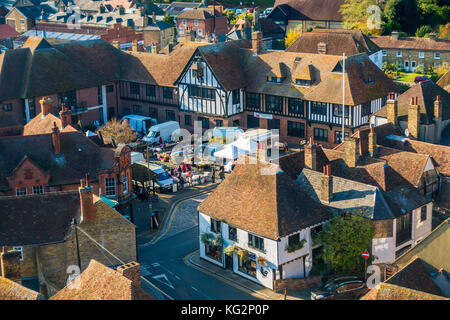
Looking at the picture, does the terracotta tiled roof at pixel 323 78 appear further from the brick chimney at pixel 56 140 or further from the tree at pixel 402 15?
the tree at pixel 402 15

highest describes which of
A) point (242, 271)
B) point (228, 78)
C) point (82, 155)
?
point (228, 78)

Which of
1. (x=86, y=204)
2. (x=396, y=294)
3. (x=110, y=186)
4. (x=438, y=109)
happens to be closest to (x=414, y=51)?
(x=438, y=109)

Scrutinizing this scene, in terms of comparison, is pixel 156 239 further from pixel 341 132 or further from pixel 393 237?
pixel 341 132

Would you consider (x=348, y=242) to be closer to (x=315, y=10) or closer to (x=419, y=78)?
(x=419, y=78)

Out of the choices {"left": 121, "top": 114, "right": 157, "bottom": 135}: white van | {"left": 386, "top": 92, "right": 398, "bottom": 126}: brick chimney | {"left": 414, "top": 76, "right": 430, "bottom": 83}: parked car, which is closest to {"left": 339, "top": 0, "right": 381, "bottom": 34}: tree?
{"left": 414, "top": 76, "right": 430, "bottom": 83}: parked car

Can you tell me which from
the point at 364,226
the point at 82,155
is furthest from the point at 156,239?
the point at 364,226

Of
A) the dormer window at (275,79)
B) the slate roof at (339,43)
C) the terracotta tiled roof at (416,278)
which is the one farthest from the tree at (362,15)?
the terracotta tiled roof at (416,278)

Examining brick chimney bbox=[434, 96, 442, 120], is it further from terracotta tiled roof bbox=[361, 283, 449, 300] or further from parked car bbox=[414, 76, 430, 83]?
terracotta tiled roof bbox=[361, 283, 449, 300]
